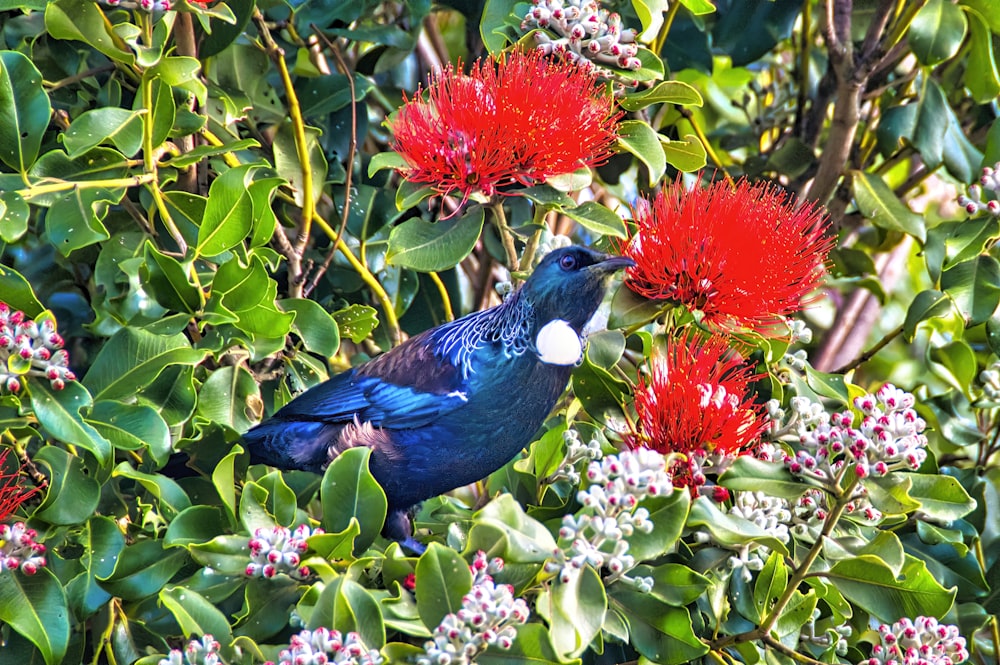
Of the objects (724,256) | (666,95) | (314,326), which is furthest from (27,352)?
(666,95)

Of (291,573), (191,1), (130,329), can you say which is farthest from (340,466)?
(191,1)

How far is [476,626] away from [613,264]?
576 mm

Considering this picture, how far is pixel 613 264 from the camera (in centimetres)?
157

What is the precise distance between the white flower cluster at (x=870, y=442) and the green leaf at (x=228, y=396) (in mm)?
849

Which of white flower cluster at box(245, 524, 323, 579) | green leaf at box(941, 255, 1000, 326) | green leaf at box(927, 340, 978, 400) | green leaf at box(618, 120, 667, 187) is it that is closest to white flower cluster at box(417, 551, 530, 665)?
white flower cluster at box(245, 524, 323, 579)

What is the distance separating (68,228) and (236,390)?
0.36 meters

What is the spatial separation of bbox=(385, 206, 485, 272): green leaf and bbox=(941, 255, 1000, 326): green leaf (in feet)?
2.84

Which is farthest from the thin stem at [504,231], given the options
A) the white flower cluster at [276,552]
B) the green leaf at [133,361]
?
the white flower cluster at [276,552]

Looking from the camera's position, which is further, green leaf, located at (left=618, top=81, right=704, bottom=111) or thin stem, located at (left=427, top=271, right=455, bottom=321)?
thin stem, located at (left=427, top=271, right=455, bottom=321)

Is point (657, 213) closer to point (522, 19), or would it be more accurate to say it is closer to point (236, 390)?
point (522, 19)

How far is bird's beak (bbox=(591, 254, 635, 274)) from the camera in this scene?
5.14 ft

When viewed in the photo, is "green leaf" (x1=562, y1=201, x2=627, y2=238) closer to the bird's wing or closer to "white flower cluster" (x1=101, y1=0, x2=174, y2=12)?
the bird's wing

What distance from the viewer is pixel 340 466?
1483 millimetres

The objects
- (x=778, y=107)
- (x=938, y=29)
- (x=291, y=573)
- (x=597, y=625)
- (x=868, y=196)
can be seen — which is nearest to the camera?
(x=597, y=625)
